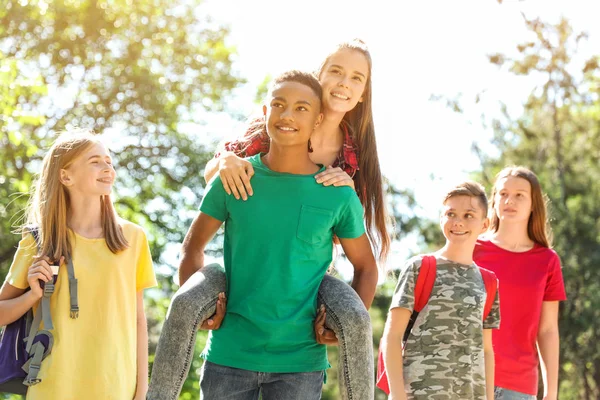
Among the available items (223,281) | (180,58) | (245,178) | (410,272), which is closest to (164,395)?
(223,281)

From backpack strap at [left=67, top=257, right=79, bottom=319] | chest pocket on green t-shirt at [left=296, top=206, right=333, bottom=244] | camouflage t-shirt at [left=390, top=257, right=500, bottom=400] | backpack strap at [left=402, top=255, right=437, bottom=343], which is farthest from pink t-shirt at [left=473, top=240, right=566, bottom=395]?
backpack strap at [left=67, top=257, right=79, bottom=319]

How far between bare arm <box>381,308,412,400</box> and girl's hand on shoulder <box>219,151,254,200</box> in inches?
41.8

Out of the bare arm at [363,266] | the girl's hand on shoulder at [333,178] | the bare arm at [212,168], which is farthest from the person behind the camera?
the bare arm at [212,168]

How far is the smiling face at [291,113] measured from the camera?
12.1 ft

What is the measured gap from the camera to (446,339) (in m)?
4.22

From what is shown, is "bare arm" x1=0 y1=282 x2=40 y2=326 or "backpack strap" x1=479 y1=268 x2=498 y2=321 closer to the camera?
"bare arm" x1=0 y1=282 x2=40 y2=326

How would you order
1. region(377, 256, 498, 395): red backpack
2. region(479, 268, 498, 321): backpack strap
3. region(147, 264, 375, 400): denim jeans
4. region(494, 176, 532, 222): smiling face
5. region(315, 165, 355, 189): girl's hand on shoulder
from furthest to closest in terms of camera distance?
region(494, 176, 532, 222): smiling face, region(479, 268, 498, 321): backpack strap, region(377, 256, 498, 395): red backpack, region(315, 165, 355, 189): girl's hand on shoulder, region(147, 264, 375, 400): denim jeans

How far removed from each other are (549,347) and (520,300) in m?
0.31

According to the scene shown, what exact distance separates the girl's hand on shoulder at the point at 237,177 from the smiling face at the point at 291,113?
0.56 ft

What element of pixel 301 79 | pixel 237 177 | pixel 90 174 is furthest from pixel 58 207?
pixel 301 79

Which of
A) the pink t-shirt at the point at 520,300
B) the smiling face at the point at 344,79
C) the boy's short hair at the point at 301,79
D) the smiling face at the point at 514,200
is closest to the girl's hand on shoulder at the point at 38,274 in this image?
the boy's short hair at the point at 301,79

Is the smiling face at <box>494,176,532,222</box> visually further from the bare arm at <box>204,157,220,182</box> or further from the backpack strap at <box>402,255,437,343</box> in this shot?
the bare arm at <box>204,157,220,182</box>

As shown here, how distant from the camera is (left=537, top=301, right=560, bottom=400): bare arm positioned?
16.4 ft

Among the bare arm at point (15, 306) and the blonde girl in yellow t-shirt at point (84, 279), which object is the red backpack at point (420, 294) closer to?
the blonde girl in yellow t-shirt at point (84, 279)
